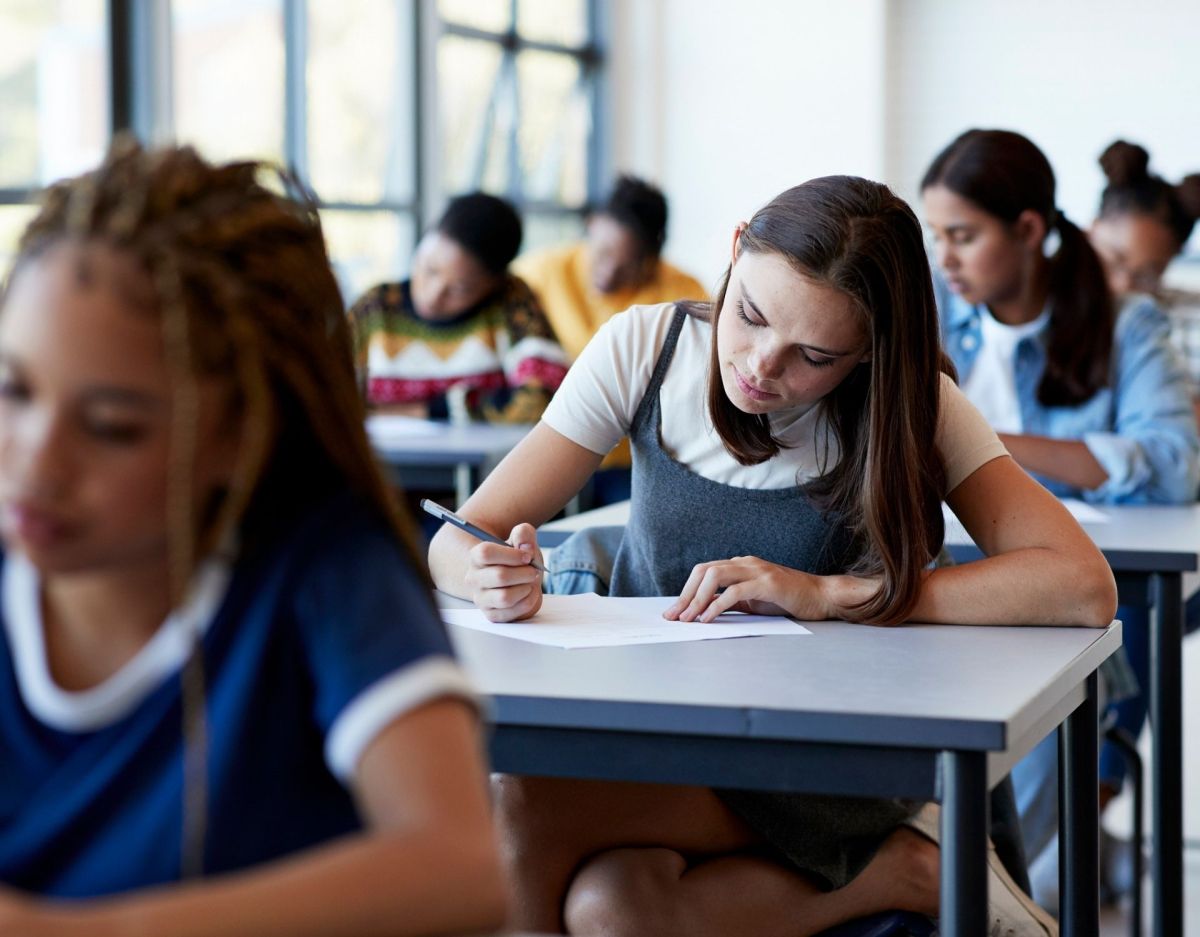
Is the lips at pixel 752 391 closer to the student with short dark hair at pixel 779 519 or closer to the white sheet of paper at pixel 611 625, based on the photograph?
the student with short dark hair at pixel 779 519

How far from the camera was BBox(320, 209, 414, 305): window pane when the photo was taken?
18.9 ft

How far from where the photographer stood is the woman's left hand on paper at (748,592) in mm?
1573

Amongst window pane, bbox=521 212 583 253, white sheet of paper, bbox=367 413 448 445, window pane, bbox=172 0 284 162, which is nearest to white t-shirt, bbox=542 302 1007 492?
white sheet of paper, bbox=367 413 448 445

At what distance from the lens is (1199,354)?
6.28m

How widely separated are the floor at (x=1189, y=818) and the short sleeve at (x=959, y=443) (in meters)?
1.08

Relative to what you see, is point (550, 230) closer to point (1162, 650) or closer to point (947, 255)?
point (947, 255)

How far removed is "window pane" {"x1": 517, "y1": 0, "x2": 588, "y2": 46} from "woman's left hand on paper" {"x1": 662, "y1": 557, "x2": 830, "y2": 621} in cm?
530

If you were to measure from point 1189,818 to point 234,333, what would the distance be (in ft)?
9.89

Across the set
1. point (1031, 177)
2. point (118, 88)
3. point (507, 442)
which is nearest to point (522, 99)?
point (118, 88)

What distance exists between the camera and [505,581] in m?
1.56

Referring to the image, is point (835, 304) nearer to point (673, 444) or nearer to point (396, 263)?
Answer: point (673, 444)

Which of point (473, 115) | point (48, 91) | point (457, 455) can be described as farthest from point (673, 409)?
point (473, 115)

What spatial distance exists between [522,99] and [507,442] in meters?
3.56

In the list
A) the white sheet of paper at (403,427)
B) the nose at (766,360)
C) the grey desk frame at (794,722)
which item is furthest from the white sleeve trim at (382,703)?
the white sheet of paper at (403,427)
